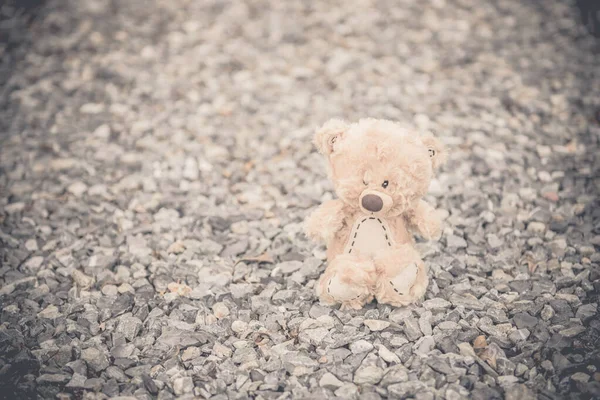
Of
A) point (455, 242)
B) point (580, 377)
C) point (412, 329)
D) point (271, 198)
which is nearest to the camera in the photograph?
point (580, 377)

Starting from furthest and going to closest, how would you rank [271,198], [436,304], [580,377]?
[271,198] < [436,304] < [580,377]

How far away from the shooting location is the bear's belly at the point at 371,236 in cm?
269

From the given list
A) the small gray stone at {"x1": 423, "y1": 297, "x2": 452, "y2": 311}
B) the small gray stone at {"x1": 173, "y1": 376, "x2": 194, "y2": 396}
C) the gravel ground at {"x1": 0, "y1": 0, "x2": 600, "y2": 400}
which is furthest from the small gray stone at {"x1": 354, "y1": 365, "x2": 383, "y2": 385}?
the small gray stone at {"x1": 173, "y1": 376, "x2": 194, "y2": 396}

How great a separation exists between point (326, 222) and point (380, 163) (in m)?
0.40

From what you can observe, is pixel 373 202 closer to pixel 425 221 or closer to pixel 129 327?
pixel 425 221

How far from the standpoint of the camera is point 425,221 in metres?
2.73

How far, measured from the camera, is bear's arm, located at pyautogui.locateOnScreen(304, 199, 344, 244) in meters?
2.71

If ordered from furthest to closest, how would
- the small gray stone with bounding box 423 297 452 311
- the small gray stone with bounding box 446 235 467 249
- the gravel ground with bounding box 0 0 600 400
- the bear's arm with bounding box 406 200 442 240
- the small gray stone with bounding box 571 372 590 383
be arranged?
1. the small gray stone with bounding box 446 235 467 249
2. the small gray stone with bounding box 423 297 452 311
3. the bear's arm with bounding box 406 200 442 240
4. the gravel ground with bounding box 0 0 600 400
5. the small gray stone with bounding box 571 372 590 383

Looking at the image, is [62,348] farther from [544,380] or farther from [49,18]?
[49,18]

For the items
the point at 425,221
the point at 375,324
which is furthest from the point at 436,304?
the point at 425,221

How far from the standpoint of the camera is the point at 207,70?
521 centimetres

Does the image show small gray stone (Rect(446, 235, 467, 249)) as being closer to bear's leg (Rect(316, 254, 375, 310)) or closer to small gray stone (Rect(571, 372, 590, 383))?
bear's leg (Rect(316, 254, 375, 310))

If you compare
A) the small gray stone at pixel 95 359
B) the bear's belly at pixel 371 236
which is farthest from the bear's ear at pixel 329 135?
the small gray stone at pixel 95 359

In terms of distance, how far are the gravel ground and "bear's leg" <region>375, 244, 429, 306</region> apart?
12cm
